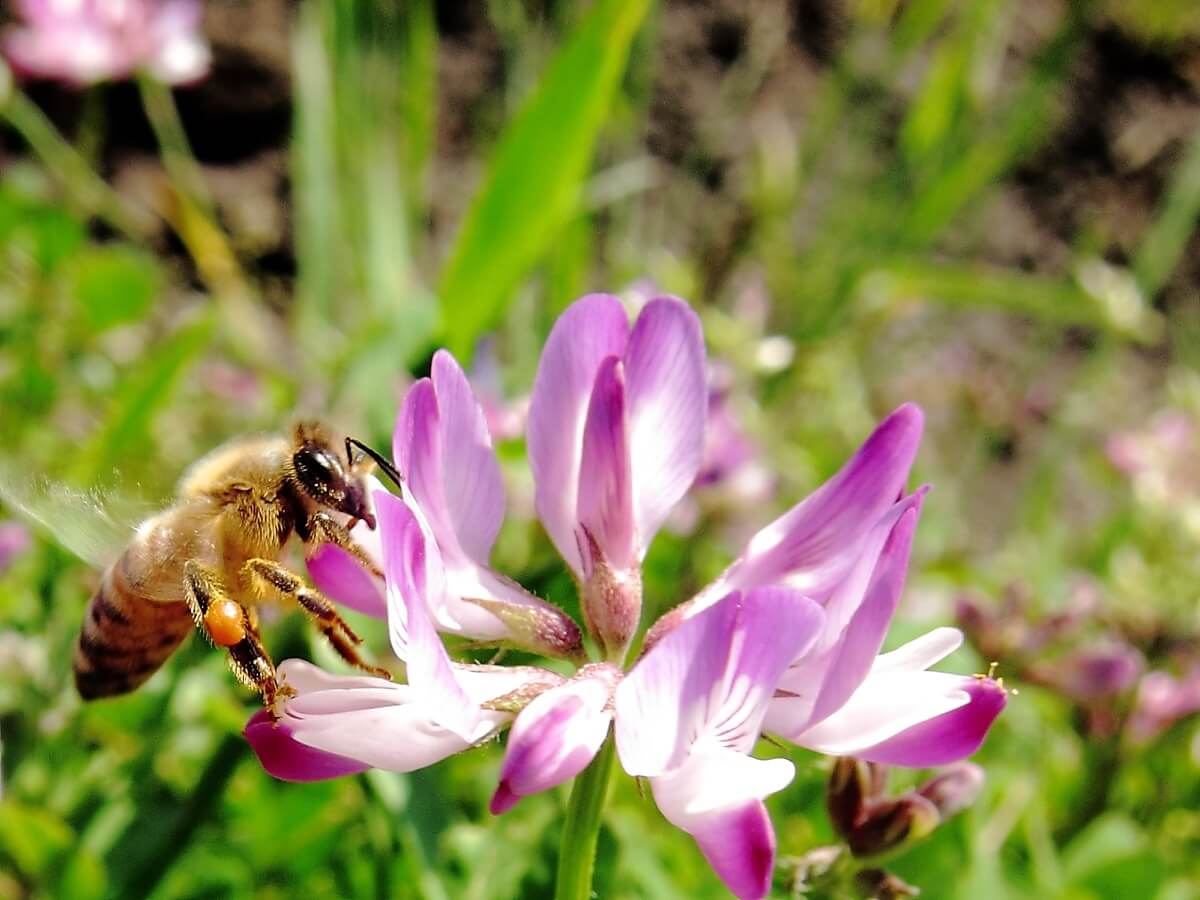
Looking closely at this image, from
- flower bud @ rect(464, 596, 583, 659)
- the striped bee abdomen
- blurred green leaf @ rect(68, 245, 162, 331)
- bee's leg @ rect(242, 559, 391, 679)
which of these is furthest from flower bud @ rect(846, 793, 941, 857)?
blurred green leaf @ rect(68, 245, 162, 331)

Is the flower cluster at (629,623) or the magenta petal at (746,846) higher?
the flower cluster at (629,623)

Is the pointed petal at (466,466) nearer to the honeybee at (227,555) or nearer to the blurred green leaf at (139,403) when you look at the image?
the honeybee at (227,555)

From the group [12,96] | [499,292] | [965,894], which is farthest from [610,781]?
[12,96]

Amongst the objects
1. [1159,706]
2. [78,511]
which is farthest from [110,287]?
[1159,706]

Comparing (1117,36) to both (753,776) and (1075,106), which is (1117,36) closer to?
(1075,106)

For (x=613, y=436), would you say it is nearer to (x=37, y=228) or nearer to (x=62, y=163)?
(x=37, y=228)

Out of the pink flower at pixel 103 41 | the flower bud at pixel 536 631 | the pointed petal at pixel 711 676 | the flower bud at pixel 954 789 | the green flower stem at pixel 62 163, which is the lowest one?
the flower bud at pixel 954 789

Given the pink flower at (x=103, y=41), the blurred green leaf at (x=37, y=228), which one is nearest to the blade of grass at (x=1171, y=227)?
the pink flower at (x=103, y=41)
